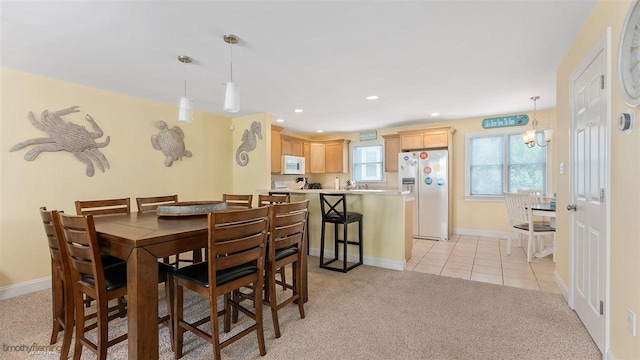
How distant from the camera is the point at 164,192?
165 inches

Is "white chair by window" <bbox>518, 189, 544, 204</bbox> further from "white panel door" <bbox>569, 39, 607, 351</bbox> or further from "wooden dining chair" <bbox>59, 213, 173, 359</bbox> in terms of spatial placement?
"wooden dining chair" <bbox>59, 213, 173, 359</bbox>

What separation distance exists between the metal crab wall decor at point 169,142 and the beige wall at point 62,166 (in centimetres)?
8

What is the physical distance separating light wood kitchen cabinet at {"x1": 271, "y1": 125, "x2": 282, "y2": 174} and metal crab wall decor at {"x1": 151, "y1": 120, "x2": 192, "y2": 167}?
1624mm

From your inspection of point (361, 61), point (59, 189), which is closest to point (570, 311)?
point (361, 61)

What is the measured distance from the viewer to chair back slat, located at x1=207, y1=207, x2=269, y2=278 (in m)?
1.61

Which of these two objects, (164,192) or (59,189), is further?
(164,192)

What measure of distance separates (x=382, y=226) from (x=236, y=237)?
2438 mm

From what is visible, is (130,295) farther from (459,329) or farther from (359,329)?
(459,329)

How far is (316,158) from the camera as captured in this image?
6.94m

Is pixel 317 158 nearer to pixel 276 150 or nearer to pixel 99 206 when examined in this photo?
pixel 276 150

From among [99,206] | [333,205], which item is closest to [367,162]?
[333,205]

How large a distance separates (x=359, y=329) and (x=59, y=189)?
3.53 metres

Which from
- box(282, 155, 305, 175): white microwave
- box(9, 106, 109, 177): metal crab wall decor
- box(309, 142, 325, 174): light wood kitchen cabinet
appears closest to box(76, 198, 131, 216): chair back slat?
box(9, 106, 109, 177): metal crab wall decor

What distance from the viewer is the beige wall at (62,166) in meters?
2.87
